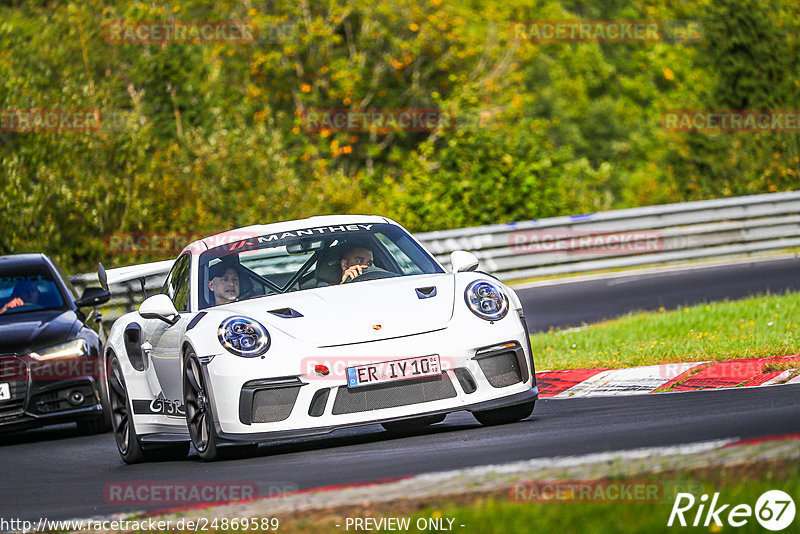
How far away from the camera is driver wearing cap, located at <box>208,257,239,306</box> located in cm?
848

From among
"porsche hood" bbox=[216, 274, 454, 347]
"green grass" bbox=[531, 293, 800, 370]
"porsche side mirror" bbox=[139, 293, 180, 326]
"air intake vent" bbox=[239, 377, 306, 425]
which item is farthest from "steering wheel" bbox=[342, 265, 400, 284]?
"green grass" bbox=[531, 293, 800, 370]

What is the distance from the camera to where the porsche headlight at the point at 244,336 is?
25.0ft

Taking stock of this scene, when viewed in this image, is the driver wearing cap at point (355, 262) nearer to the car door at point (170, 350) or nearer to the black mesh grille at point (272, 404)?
the car door at point (170, 350)

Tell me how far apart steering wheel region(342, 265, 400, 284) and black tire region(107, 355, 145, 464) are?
176 centimetres

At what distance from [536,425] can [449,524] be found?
10.9ft

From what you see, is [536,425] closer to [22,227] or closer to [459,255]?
[459,255]

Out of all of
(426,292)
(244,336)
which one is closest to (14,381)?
(244,336)

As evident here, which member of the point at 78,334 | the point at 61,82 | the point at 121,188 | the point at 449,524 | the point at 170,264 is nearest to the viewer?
the point at 449,524

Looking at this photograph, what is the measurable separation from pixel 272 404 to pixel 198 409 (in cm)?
67

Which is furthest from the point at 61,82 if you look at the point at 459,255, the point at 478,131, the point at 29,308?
the point at 459,255

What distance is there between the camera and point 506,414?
838cm

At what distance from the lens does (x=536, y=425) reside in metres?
8.04

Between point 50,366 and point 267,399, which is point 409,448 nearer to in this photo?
point 267,399

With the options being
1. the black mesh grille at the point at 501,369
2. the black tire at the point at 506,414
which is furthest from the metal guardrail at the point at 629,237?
the black mesh grille at the point at 501,369
